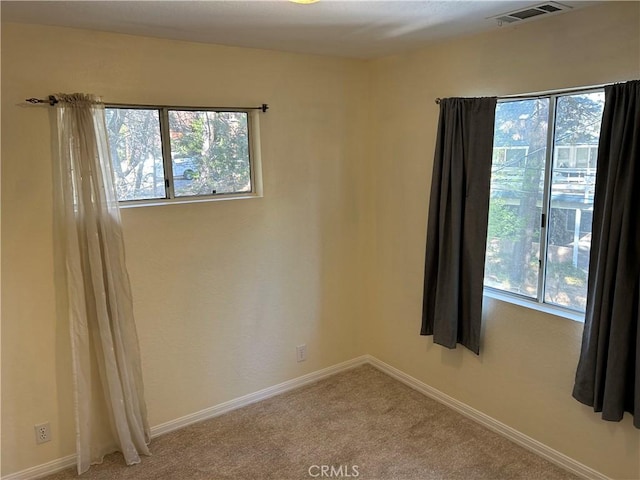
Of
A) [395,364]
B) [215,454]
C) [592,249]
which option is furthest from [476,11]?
[215,454]

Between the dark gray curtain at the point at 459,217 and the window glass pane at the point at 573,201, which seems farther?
the dark gray curtain at the point at 459,217

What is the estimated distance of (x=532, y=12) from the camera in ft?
7.68

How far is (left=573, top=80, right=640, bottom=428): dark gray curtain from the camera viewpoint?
2.13m

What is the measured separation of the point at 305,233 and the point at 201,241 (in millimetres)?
826

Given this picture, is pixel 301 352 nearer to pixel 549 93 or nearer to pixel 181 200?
pixel 181 200

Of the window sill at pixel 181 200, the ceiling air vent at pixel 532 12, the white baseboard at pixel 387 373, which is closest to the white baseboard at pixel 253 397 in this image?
the white baseboard at pixel 387 373

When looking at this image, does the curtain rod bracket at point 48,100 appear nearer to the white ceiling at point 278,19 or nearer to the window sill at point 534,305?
the white ceiling at point 278,19

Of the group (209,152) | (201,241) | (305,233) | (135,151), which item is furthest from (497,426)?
(135,151)

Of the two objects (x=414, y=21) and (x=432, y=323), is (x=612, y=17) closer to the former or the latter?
(x=414, y=21)

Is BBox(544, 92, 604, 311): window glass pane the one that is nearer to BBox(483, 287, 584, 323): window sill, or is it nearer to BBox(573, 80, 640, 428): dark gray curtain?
BBox(483, 287, 584, 323): window sill

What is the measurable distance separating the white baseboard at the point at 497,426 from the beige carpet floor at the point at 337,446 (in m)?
0.04

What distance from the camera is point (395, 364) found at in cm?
376

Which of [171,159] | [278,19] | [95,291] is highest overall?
[278,19]

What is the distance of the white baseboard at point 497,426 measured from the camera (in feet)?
8.41
